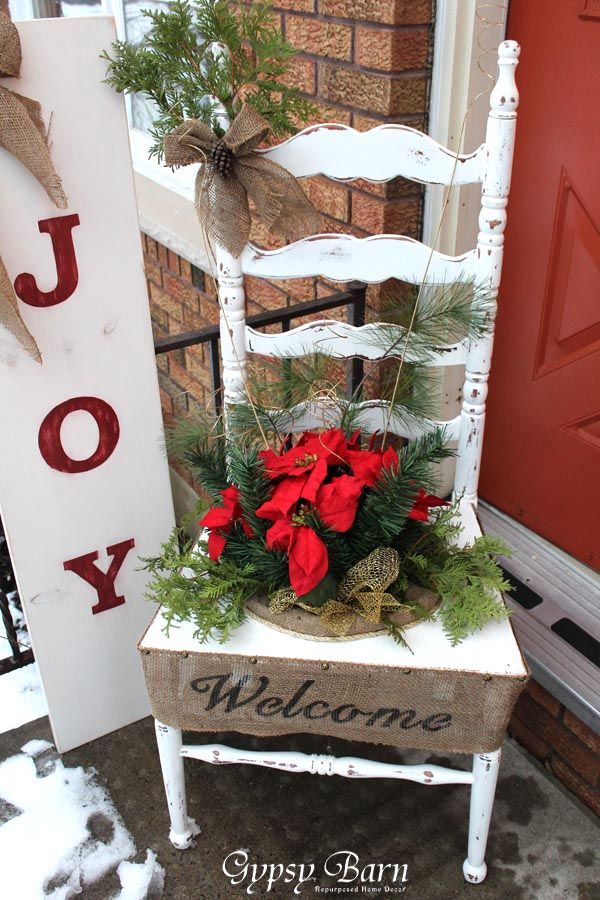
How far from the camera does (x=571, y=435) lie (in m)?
1.72

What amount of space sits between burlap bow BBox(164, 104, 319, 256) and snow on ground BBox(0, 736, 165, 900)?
1113 mm

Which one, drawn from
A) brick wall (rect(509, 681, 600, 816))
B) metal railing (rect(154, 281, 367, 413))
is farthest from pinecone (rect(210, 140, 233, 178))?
brick wall (rect(509, 681, 600, 816))

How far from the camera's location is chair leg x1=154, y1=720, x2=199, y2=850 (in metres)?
1.41

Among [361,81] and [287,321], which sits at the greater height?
[361,81]

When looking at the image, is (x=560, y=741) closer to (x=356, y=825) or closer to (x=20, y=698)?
(x=356, y=825)

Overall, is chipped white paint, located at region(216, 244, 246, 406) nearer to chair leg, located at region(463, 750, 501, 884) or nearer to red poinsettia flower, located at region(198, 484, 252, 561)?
red poinsettia flower, located at region(198, 484, 252, 561)

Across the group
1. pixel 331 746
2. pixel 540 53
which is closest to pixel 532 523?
pixel 331 746

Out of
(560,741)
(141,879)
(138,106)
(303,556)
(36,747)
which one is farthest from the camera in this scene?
(138,106)

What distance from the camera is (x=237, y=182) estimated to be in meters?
1.35

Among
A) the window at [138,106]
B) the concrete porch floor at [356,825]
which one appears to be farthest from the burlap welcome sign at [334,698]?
the window at [138,106]

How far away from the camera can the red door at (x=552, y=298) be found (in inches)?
58.9

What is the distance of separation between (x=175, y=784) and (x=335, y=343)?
85 cm

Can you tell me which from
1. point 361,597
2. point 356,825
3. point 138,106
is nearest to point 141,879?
point 356,825

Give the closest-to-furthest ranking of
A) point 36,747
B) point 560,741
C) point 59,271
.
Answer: point 59,271, point 560,741, point 36,747
